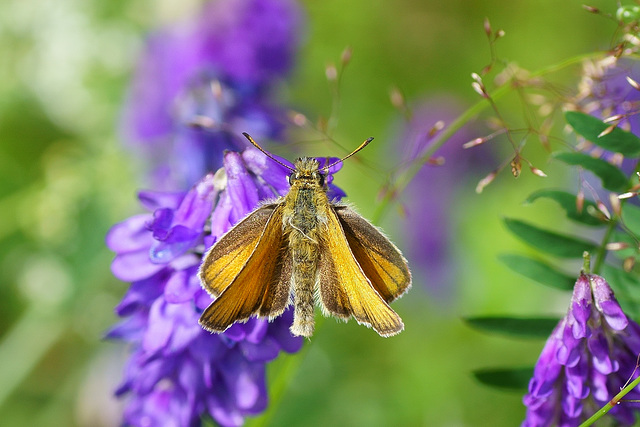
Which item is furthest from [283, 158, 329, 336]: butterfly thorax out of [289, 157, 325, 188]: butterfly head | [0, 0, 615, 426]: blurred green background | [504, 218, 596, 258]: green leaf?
[0, 0, 615, 426]: blurred green background

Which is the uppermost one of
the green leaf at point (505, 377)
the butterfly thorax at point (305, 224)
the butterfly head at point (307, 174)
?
the butterfly head at point (307, 174)

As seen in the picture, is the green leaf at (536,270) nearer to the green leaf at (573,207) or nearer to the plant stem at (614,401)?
the green leaf at (573,207)

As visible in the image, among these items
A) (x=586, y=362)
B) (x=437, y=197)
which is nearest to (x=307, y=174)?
(x=586, y=362)

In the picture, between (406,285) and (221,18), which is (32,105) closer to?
(221,18)

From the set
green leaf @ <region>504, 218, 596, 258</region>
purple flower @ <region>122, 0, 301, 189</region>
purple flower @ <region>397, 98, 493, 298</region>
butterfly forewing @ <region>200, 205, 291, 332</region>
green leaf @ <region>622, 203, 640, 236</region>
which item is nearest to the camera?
butterfly forewing @ <region>200, 205, 291, 332</region>

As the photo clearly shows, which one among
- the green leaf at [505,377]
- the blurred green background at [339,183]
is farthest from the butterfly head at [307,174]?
the blurred green background at [339,183]

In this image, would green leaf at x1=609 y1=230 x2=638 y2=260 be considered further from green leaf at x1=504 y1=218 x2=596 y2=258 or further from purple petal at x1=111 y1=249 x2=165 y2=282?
purple petal at x1=111 y1=249 x2=165 y2=282

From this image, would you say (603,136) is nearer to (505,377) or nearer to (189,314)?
(505,377)
